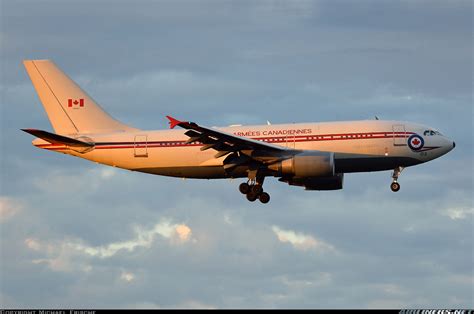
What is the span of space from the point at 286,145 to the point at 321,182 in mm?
5074

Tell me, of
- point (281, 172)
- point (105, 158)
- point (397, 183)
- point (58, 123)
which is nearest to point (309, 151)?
point (281, 172)

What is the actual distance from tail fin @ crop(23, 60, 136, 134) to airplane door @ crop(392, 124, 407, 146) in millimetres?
15548

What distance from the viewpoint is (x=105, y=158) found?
57.3 m

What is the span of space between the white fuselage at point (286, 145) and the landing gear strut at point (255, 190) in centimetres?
64

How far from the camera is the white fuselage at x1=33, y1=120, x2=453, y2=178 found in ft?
176

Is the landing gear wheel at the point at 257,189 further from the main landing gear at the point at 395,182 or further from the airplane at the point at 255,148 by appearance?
the main landing gear at the point at 395,182

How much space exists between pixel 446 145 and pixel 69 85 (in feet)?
75.8

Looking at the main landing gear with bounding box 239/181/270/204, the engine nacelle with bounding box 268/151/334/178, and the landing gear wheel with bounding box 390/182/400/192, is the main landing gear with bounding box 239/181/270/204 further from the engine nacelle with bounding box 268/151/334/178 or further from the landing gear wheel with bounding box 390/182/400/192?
the landing gear wheel with bounding box 390/182/400/192

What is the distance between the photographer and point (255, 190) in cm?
5522

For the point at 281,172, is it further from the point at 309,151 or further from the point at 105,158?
the point at 105,158

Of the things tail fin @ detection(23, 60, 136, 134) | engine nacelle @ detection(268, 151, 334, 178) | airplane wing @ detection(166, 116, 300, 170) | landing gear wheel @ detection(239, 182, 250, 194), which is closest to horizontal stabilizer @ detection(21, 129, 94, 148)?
tail fin @ detection(23, 60, 136, 134)

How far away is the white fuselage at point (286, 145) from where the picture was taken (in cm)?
5362

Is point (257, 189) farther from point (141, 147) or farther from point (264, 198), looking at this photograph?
point (141, 147)

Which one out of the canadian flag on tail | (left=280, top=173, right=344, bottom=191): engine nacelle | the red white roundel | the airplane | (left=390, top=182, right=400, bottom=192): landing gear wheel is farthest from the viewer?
the canadian flag on tail
